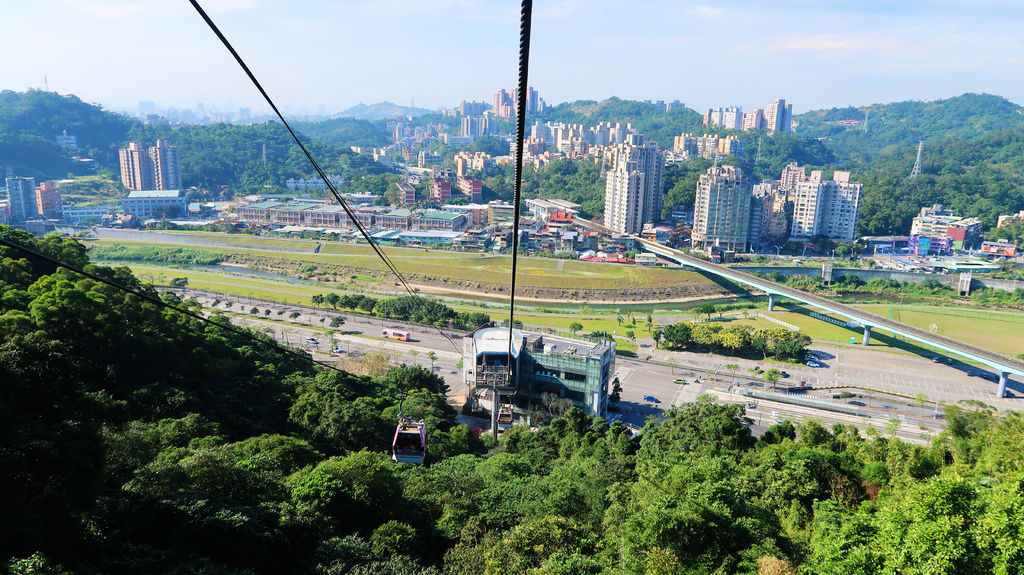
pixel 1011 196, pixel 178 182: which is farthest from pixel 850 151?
pixel 178 182

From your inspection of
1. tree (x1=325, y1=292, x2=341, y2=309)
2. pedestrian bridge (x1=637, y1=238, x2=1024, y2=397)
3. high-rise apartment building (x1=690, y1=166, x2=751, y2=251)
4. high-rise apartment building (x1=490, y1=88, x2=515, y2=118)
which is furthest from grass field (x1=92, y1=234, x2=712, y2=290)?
high-rise apartment building (x1=490, y1=88, x2=515, y2=118)

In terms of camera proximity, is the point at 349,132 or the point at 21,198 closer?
the point at 21,198

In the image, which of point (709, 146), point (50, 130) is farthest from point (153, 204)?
point (709, 146)

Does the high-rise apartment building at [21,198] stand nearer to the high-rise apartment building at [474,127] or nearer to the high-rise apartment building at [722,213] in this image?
the high-rise apartment building at [722,213]

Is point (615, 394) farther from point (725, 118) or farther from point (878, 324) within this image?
point (725, 118)

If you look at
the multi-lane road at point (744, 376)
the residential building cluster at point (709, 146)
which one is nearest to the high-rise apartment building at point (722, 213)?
the multi-lane road at point (744, 376)

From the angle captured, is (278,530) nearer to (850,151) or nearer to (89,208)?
(89,208)

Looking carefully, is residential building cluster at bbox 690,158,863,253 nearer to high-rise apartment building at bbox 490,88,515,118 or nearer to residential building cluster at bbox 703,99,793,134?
residential building cluster at bbox 703,99,793,134

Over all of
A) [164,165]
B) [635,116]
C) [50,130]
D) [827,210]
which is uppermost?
[635,116]
